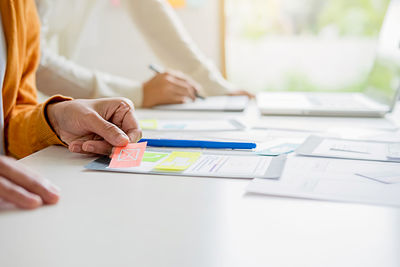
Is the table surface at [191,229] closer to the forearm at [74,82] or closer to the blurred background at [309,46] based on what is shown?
the forearm at [74,82]

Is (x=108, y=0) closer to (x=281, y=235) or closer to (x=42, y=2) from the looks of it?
(x=42, y=2)

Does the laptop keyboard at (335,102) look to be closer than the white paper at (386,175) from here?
No

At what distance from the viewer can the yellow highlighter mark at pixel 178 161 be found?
59 cm

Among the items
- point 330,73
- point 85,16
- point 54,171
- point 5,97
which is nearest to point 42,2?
point 5,97

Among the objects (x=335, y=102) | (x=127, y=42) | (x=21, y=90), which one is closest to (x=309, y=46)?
(x=127, y=42)

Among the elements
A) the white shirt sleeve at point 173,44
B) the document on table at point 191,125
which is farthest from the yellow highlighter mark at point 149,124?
the white shirt sleeve at point 173,44

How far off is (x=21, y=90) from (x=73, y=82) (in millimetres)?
279

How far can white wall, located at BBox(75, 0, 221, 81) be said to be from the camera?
9.05 feet

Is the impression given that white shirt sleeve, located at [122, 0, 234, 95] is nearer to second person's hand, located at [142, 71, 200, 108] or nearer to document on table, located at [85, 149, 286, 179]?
second person's hand, located at [142, 71, 200, 108]

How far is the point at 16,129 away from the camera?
32.4 inches

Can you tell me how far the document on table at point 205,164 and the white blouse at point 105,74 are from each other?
60cm

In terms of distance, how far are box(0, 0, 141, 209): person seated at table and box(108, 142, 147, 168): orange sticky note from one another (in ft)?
0.04

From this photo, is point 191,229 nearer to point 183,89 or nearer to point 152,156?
point 152,156

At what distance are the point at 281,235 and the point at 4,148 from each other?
665mm
